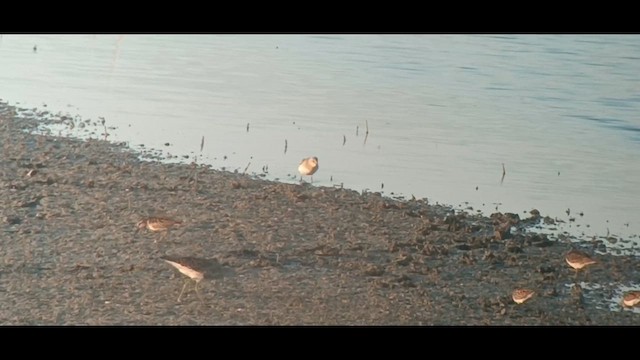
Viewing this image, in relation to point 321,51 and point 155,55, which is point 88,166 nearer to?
point 155,55

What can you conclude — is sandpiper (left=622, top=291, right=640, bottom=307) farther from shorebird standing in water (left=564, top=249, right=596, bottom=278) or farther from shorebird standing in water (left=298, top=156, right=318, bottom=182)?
shorebird standing in water (left=298, top=156, right=318, bottom=182)

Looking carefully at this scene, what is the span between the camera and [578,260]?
526 centimetres

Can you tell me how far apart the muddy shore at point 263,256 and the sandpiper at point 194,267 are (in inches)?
2.0

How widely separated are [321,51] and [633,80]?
4304 mm

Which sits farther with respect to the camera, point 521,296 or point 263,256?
point 263,256

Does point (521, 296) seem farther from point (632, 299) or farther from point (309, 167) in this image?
point (309, 167)

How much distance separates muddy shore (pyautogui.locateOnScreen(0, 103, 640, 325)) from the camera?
4.55 meters

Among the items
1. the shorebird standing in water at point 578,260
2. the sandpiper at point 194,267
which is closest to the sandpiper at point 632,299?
the shorebird standing in water at point 578,260

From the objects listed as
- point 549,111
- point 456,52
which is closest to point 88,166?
point 549,111

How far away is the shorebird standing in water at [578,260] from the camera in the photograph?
5.25 metres

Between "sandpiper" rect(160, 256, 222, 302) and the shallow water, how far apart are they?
190 centimetres

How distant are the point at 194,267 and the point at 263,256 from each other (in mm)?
518

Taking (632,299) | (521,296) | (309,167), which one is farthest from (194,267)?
(632,299)

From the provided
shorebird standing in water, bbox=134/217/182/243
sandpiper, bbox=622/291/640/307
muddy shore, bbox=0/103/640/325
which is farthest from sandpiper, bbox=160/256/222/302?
sandpiper, bbox=622/291/640/307
